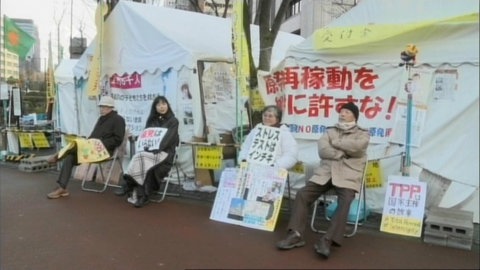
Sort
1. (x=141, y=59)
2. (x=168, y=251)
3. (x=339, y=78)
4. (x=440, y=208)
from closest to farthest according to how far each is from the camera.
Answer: (x=168, y=251) < (x=440, y=208) < (x=339, y=78) < (x=141, y=59)

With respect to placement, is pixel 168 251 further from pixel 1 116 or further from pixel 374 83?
pixel 1 116

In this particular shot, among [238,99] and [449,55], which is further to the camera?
[238,99]

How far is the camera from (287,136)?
5.39 m

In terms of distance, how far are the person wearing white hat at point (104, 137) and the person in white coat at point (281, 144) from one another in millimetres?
2400

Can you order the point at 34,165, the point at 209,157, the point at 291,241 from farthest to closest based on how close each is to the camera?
1. the point at 34,165
2. the point at 209,157
3. the point at 291,241

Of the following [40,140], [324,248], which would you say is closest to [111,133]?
[324,248]

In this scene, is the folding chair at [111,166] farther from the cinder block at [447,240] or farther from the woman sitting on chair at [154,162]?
the cinder block at [447,240]

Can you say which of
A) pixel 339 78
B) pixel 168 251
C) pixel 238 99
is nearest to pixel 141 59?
pixel 238 99

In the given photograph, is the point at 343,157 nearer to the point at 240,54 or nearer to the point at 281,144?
the point at 281,144

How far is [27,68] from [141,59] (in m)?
15.6

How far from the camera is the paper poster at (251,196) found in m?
5.12

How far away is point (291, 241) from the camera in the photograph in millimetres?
4523

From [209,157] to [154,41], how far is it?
2471 millimetres

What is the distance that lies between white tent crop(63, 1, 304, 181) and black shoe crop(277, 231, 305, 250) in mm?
2914
